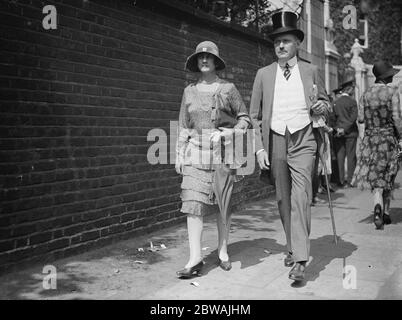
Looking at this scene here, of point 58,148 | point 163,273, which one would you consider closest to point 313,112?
point 163,273

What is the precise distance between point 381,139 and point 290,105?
8.91 ft

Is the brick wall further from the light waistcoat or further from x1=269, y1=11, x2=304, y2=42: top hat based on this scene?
x1=269, y1=11, x2=304, y2=42: top hat

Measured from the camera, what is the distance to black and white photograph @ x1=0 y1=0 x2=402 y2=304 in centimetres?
439

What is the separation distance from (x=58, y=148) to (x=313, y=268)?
2639 mm

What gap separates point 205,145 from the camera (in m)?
4.67

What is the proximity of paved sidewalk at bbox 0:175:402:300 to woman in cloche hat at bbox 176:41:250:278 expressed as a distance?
38 cm

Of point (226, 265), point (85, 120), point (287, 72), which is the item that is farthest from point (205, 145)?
point (85, 120)

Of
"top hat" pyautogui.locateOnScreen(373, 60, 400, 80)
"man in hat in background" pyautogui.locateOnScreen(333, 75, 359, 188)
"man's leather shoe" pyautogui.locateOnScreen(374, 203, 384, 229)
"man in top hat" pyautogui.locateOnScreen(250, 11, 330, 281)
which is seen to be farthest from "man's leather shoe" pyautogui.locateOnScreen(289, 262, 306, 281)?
"man in hat in background" pyautogui.locateOnScreen(333, 75, 359, 188)

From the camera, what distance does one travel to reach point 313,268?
4.84 m

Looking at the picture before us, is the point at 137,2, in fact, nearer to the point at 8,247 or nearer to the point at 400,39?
the point at 8,247

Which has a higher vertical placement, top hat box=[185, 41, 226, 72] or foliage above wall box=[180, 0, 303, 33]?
foliage above wall box=[180, 0, 303, 33]

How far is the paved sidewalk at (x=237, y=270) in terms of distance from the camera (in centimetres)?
409

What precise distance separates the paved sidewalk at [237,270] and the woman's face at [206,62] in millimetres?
1807
